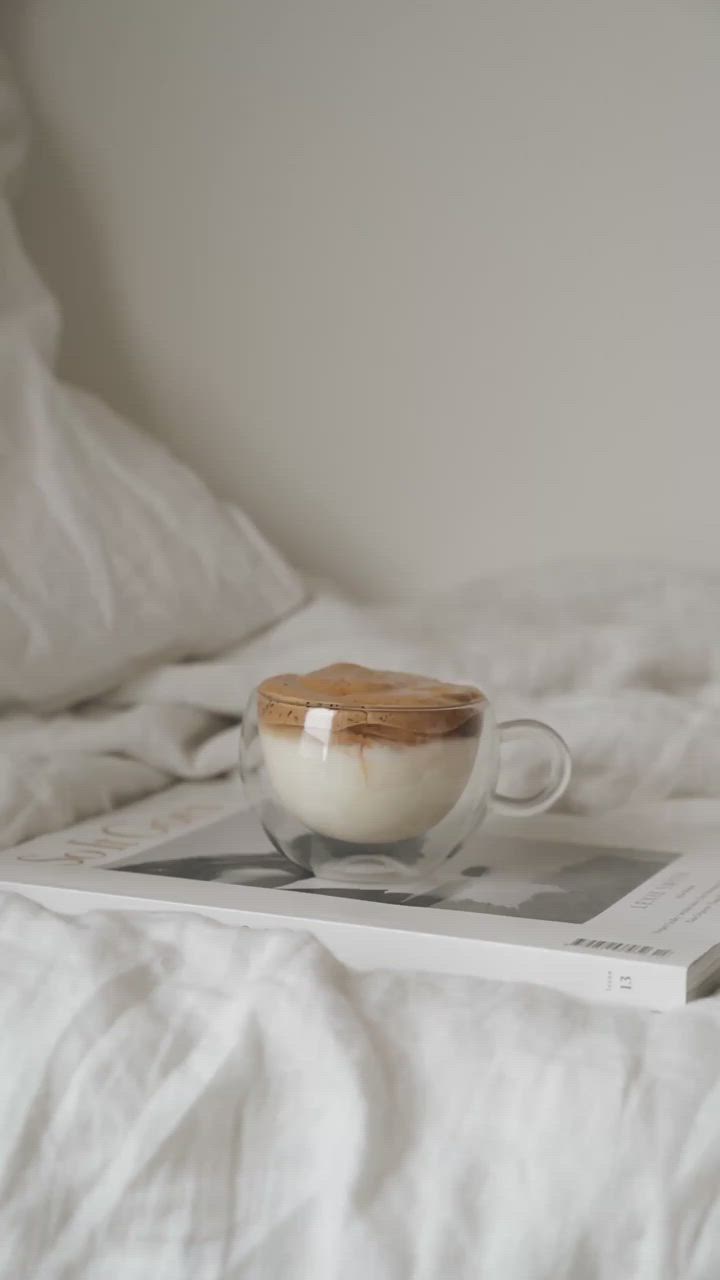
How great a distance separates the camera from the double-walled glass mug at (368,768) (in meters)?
0.54

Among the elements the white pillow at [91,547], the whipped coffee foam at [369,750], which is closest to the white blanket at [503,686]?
the white pillow at [91,547]

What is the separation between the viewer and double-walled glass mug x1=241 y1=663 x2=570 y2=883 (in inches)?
21.4

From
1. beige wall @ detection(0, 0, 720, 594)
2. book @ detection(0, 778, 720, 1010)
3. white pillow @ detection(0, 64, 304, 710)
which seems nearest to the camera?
book @ detection(0, 778, 720, 1010)

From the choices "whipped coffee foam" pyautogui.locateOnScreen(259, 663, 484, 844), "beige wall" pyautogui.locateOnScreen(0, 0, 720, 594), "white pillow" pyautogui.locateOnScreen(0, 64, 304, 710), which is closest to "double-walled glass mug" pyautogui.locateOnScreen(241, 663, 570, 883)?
"whipped coffee foam" pyautogui.locateOnScreen(259, 663, 484, 844)

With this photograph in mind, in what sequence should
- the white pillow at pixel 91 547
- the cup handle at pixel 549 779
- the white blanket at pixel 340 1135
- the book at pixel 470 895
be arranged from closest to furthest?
1. the white blanket at pixel 340 1135
2. the book at pixel 470 895
3. the cup handle at pixel 549 779
4. the white pillow at pixel 91 547

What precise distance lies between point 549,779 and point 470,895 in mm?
84

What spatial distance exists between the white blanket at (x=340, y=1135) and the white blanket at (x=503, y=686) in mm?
256

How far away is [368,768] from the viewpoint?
0.54m

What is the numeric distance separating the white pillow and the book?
0.39 feet

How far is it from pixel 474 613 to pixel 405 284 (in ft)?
1.07

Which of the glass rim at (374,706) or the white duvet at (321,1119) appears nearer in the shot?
the white duvet at (321,1119)

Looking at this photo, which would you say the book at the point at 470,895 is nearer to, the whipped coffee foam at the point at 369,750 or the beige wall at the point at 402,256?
the whipped coffee foam at the point at 369,750

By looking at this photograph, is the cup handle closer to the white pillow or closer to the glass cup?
the glass cup

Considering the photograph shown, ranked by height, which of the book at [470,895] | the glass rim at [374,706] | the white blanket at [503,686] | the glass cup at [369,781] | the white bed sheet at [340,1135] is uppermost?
the white blanket at [503,686]
